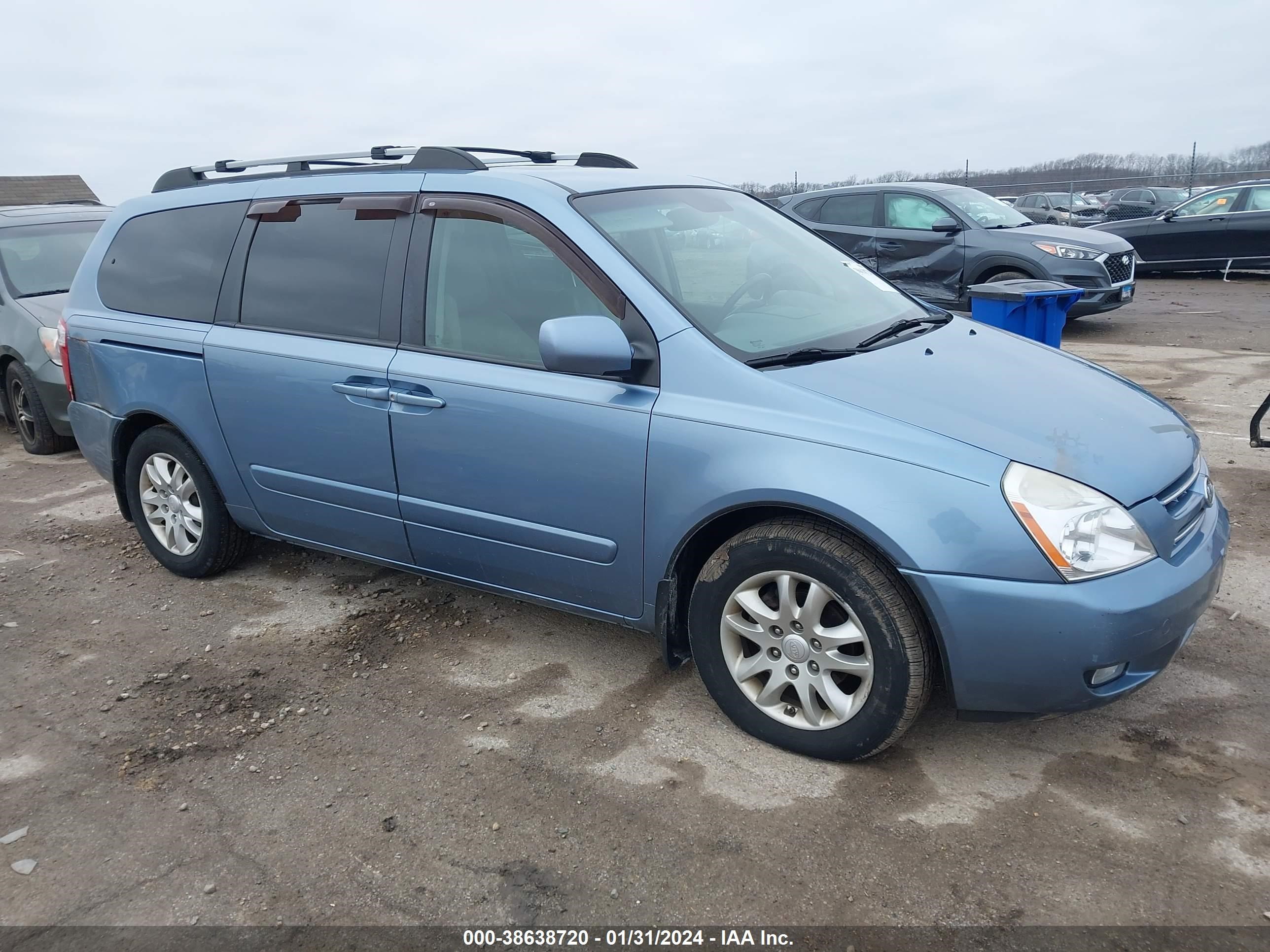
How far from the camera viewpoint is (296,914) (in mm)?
2500

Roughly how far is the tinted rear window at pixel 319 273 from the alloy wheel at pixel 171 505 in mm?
936

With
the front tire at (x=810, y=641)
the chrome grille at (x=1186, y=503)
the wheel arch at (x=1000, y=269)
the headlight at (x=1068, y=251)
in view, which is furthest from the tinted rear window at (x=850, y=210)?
the front tire at (x=810, y=641)

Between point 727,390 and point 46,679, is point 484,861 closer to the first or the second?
point 727,390

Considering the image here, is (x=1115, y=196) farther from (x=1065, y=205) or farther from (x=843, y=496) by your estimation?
(x=843, y=496)

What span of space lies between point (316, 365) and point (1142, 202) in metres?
28.3

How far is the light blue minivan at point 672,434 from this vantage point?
8.80 feet

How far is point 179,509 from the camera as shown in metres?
4.63

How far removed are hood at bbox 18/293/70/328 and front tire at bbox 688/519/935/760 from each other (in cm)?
619

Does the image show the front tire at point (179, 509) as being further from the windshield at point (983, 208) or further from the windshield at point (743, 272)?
the windshield at point (983, 208)

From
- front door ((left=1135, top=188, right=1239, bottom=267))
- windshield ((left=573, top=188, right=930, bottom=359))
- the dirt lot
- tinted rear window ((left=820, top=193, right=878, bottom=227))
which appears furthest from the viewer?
front door ((left=1135, top=188, right=1239, bottom=267))

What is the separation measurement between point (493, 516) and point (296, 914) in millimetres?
1416

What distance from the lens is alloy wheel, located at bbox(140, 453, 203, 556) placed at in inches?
180

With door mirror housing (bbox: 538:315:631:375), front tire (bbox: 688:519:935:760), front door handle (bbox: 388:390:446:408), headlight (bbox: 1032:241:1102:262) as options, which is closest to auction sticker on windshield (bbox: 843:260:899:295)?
door mirror housing (bbox: 538:315:631:375)

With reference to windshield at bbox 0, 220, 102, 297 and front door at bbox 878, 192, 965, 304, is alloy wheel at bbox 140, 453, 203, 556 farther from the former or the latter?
front door at bbox 878, 192, 965, 304
